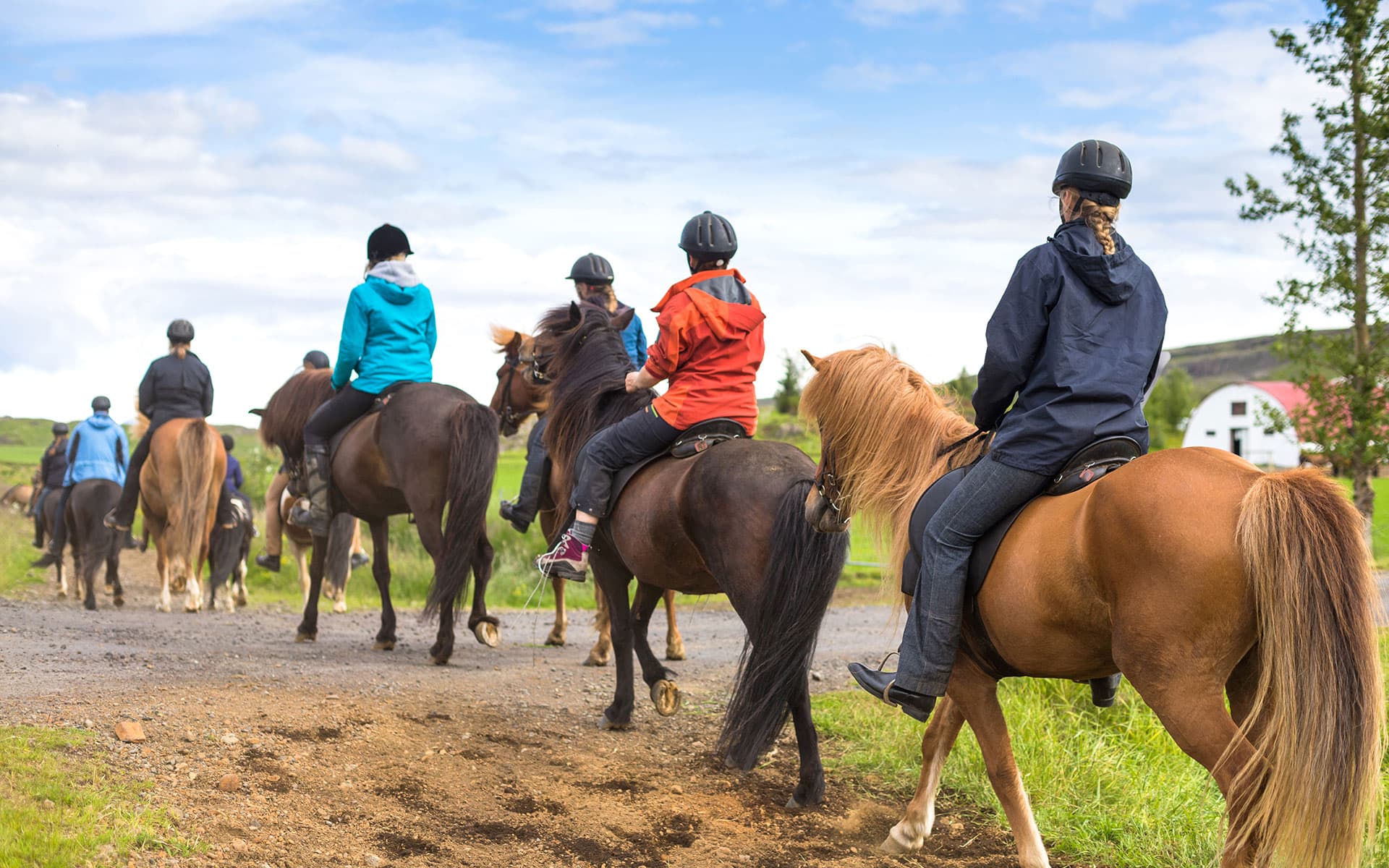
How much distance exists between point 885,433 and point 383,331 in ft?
17.6

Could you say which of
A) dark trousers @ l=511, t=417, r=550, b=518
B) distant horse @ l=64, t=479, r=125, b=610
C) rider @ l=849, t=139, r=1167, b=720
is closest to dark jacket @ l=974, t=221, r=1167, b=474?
rider @ l=849, t=139, r=1167, b=720

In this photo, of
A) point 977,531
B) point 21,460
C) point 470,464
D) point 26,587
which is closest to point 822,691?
point 470,464

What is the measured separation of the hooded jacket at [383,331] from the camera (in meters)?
8.84

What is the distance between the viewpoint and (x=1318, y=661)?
3.33 metres

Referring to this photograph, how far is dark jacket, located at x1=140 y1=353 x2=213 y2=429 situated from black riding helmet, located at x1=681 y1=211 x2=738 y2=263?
27.4 ft

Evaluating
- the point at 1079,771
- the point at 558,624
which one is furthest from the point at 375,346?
the point at 1079,771

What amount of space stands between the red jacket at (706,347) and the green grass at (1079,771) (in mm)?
2201

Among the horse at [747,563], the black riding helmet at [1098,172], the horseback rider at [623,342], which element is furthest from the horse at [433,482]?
the black riding helmet at [1098,172]

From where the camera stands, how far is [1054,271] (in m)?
4.05

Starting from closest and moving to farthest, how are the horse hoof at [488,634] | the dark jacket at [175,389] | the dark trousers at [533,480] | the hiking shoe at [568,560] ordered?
the hiking shoe at [568,560]
the dark trousers at [533,480]
the horse hoof at [488,634]
the dark jacket at [175,389]

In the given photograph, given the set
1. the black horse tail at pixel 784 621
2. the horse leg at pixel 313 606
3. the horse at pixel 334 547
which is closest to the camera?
the black horse tail at pixel 784 621

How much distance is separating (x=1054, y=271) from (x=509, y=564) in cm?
1386

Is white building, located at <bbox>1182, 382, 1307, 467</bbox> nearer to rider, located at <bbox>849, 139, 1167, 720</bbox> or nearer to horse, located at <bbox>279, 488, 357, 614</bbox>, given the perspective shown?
horse, located at <bbox>279, 488, 357, 614</bbox>

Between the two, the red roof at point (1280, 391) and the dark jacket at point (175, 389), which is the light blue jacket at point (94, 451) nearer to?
the dark jacket at point (175, 389)
